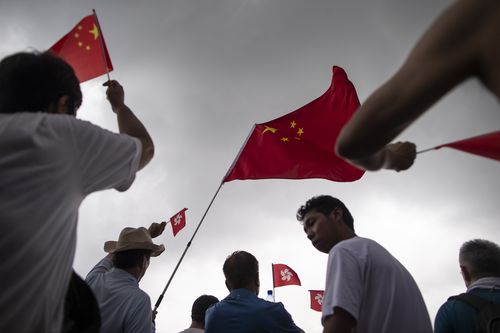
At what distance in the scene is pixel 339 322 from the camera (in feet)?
6.88

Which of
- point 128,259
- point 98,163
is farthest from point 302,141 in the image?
point 98,163

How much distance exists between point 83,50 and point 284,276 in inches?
392

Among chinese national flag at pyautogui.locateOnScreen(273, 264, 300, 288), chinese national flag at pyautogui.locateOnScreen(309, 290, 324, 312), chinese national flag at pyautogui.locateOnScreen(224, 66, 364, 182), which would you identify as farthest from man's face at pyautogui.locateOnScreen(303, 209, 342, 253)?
chinese national flag at pyautogui.locateOnScreen(309, 290, 324, 312)

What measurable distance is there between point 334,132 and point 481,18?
11.8 ft

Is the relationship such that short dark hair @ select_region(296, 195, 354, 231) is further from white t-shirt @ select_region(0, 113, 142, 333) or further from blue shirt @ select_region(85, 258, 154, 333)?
white t-shirt @ select_region(0, 113, 142, 333)

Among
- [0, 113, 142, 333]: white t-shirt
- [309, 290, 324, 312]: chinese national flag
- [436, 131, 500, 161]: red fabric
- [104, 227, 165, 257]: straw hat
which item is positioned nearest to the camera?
[0, 113, 142, 333]: white t-shirt

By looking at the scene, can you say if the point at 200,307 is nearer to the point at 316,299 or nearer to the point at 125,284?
the point at 125,284

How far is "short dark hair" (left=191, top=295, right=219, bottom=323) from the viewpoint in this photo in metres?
4.82

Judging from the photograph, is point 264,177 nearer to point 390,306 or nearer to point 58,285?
point 390,306

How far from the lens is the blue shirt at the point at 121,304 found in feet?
10.4

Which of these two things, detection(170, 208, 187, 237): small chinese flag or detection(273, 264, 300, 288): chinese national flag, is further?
detection(273, 264, 300, 288): chinese national flag

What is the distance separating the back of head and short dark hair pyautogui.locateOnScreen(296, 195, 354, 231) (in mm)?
1212

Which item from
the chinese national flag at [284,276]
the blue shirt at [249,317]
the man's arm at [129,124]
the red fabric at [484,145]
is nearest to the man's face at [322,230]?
the blue shirt at [249,317]

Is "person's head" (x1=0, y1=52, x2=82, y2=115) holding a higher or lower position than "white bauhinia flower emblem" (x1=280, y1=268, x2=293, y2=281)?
higher
